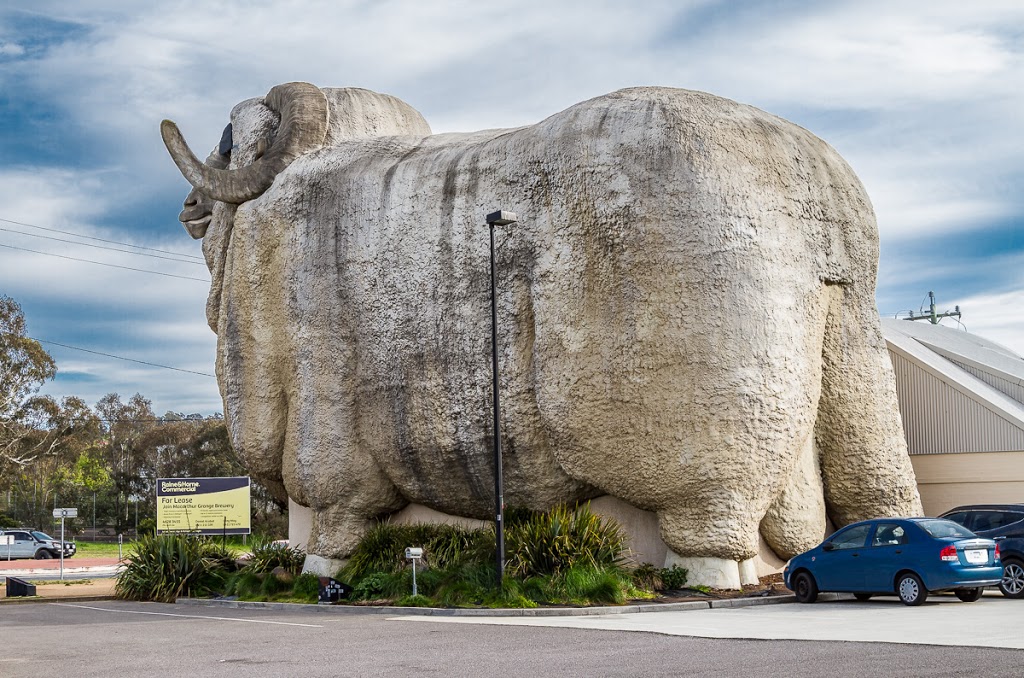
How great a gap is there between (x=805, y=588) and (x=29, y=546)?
40371 millimetres

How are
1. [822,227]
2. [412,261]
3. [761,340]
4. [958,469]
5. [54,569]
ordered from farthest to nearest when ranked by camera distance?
[54,569] < [958,469] < [412,261] < [822,227] < [761,340]

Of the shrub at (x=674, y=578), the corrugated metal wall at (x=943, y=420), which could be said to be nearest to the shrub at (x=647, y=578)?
the shrub at (x=674, y=578)

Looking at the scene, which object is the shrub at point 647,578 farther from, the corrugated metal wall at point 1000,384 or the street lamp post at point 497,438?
the corrugated metal wall at point 1000,384

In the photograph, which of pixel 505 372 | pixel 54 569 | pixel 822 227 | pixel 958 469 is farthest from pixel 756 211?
pixel 54 569

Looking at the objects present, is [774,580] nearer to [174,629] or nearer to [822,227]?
[822,227]

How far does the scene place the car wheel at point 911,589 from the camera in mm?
14750

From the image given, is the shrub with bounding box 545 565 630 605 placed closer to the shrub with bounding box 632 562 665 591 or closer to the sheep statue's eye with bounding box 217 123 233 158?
the shrub with bounding box 632 562 665 591

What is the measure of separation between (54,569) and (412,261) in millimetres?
25867

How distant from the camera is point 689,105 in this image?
18031 mm

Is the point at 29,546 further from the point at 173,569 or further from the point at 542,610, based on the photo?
the point at 542,610

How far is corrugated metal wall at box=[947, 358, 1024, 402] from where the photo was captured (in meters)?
25.5

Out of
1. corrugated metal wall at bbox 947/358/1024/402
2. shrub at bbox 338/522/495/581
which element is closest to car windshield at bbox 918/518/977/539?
shrub at bbox 338/522/495/581

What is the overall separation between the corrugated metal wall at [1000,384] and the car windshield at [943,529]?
11720mm

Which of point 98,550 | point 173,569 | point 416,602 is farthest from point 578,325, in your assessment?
point 98,550
